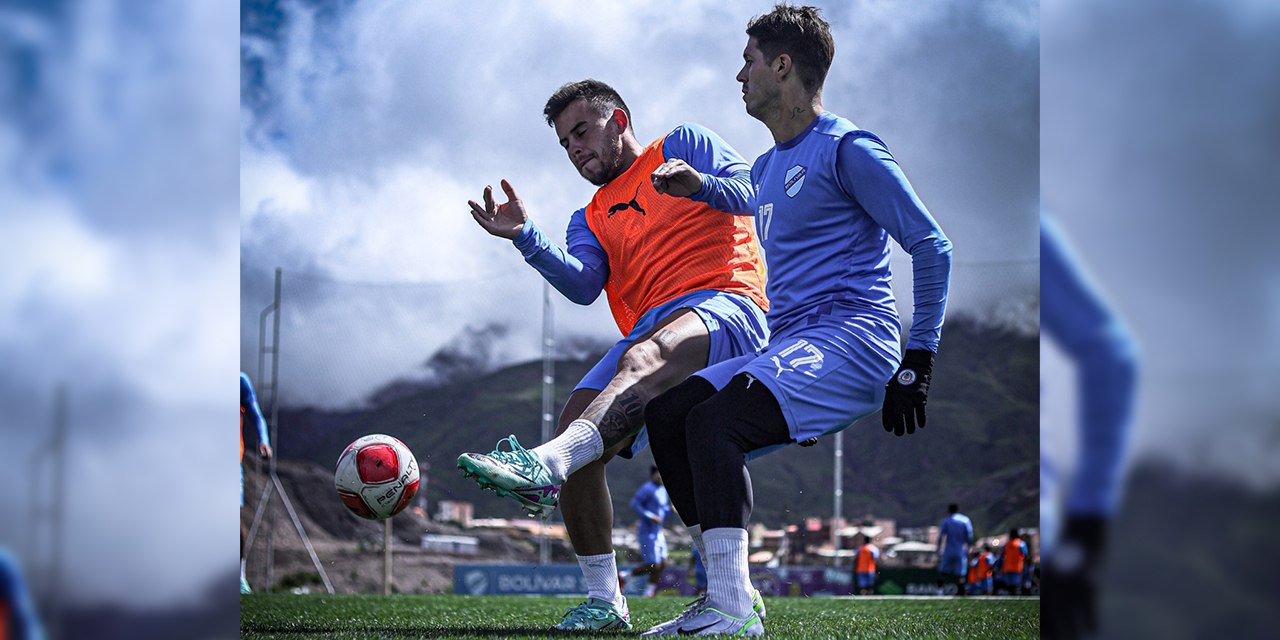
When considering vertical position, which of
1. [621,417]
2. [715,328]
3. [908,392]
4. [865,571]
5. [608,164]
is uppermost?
[608,164]

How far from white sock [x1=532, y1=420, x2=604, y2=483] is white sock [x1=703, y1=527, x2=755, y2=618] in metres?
0.44

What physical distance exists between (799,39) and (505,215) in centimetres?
118

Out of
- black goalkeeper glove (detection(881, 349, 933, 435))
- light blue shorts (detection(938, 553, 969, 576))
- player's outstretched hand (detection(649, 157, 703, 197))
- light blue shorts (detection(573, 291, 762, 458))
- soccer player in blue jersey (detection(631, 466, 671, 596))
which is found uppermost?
player's outstretched hand (detection(649, 157, 703, 197))

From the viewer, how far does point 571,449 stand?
258 centimetres

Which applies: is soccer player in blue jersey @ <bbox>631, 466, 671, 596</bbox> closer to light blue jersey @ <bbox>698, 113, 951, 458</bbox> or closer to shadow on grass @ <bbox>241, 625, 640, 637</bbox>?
shadow on grass @ <bbox>241, 625, 640, 637</bbox>

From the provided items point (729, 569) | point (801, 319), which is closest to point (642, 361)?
point (801, 319)

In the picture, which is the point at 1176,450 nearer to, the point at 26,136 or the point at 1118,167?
the point at 1118,167

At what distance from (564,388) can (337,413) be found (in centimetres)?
341

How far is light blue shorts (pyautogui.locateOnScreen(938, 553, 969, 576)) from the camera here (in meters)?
13.4

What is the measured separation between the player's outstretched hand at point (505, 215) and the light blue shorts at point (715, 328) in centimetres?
53

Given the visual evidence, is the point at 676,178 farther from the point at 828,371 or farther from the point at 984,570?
the point at 984,570

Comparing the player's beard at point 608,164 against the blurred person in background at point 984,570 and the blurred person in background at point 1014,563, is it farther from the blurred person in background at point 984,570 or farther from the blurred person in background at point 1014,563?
the blurred person in background at point 984,570

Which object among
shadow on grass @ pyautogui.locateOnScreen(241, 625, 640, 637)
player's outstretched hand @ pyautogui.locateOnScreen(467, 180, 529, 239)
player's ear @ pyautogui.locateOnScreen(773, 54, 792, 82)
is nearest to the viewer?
player's ear @ pyautogui.locateOnScreen(773, 54, 792, 82)

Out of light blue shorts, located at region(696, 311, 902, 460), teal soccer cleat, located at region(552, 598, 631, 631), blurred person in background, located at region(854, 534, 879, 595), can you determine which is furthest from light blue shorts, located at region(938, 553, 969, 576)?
light blue shorts, located at region(696, 311, 902, 460)
